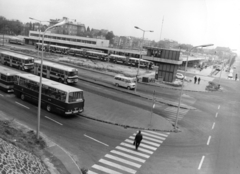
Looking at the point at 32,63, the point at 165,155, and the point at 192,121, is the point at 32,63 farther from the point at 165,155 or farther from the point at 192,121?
the point at 165,155

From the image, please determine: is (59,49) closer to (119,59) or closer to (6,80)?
(119,59)

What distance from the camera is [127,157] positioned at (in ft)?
52.1

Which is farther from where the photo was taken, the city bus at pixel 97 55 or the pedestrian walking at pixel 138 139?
the city bus at pixel 97 55

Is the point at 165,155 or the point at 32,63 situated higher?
the point at 32,63

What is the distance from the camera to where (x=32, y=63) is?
144 ft

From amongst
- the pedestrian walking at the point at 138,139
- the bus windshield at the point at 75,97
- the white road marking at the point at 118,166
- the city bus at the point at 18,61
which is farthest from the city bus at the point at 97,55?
the white road marking at the point at 118,166

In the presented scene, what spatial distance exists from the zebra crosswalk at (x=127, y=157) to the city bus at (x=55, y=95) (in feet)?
22.0

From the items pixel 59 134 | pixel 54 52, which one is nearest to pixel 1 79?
pixel 59 134

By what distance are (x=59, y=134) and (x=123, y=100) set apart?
15276mm

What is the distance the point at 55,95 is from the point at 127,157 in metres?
10.8

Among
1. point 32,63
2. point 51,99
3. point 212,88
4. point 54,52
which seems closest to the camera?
point 51,99

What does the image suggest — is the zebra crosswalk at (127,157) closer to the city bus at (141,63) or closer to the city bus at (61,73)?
the city bus at (61,73)

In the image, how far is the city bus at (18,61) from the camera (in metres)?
42.9

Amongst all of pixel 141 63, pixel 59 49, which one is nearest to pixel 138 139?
pixel 141 63
